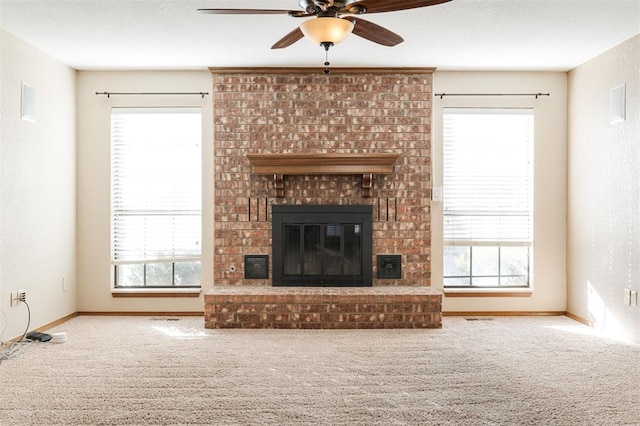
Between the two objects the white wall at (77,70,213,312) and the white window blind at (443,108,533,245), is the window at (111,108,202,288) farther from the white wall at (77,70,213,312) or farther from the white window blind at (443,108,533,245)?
the white window blind at (443,108,533,245)

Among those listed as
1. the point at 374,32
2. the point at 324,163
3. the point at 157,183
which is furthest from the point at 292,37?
the point at 157,183

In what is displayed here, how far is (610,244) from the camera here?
4.55 m

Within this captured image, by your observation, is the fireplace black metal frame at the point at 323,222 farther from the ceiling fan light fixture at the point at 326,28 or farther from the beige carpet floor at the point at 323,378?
the ceiling fan light fixture at the point at 326,28

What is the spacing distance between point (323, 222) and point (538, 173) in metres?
2.33

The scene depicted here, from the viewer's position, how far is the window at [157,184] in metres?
5.32

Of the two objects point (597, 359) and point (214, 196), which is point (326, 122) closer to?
point (214, 196)

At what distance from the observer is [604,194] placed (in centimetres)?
464

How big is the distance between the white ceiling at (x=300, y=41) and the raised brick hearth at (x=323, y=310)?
7.41 ft

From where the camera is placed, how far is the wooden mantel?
489 cm

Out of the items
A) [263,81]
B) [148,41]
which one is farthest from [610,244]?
[148,41]

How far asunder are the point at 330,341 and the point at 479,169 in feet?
8.18

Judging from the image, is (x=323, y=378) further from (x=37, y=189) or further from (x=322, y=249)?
(x=37, y=189)

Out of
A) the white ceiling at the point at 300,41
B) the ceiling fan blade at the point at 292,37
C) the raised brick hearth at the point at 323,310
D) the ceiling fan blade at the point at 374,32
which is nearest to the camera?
the ceiling fan blade at the point at 374,32

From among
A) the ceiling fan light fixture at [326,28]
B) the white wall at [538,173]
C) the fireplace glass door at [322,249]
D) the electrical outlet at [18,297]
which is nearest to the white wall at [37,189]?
the electrical outlet at [18,297]
